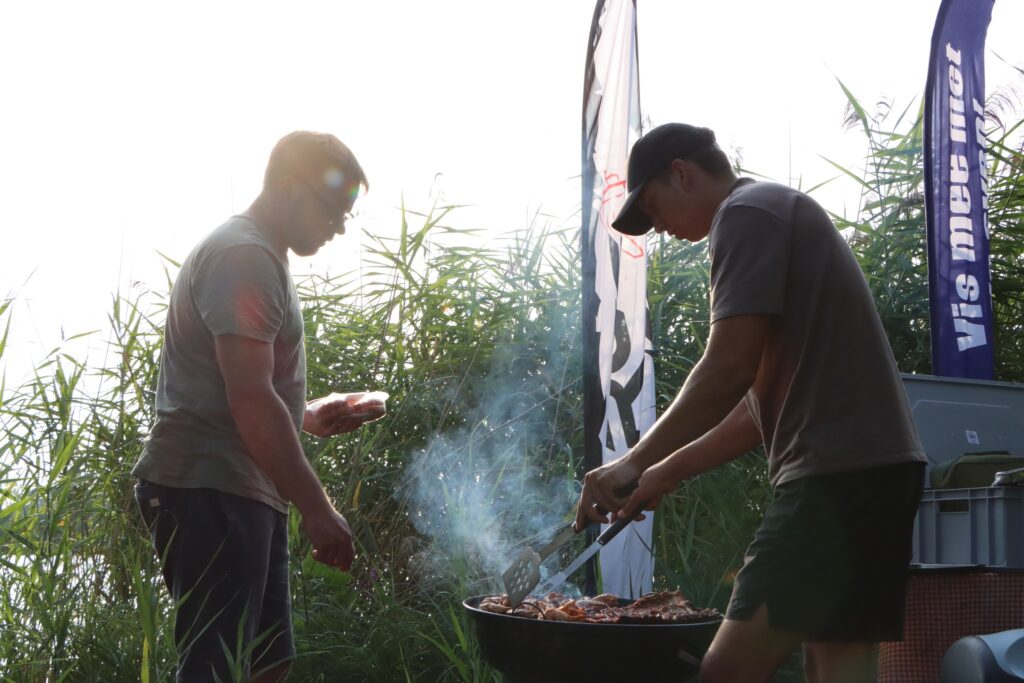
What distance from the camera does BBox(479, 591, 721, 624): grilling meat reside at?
9.07 ft

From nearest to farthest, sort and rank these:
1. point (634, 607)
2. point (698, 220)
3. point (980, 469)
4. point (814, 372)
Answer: point (814, 372), point (698, 220), point (634, 607), point (980, 469)

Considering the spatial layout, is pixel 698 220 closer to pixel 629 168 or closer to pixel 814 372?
pixel 629 168

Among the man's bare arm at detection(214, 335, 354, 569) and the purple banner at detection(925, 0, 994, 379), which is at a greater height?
the purple banner at detection(925, 0, 994, 379)

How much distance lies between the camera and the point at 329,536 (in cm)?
257

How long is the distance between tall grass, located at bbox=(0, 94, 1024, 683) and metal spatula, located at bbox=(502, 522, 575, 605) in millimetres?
1124

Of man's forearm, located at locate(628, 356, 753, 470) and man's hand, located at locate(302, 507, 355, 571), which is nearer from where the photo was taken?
man's forearm, located at locate(628, 356, 753, 470)

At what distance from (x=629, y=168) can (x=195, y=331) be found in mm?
1365

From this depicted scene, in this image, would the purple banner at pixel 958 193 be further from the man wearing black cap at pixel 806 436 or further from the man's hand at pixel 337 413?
the man's hand at pixel 337 413

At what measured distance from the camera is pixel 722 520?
16.5 ft

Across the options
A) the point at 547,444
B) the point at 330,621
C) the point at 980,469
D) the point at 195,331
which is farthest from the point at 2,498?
the point at 980,469

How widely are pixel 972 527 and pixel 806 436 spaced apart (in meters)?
1.69

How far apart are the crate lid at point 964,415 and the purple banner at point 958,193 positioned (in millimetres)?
808

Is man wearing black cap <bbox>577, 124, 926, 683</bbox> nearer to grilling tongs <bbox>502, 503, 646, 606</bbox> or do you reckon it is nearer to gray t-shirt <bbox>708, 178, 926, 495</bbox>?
gray t-shirt <bbox>708, 178, 926, 495</bbox>

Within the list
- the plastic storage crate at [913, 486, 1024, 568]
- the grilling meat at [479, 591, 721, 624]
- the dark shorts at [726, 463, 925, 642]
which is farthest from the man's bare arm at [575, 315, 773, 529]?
the plastic storage crate at [913, 486, 1024, 568]
